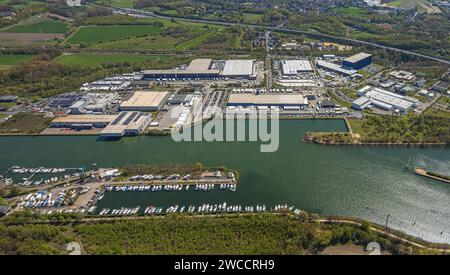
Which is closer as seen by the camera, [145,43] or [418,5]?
[145,43]

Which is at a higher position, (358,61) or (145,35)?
(145,35)

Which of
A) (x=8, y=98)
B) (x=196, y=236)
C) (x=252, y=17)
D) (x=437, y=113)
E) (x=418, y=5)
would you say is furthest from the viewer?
(x=418, y=5)

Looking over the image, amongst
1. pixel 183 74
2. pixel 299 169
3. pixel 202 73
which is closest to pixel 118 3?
pixel 183 74

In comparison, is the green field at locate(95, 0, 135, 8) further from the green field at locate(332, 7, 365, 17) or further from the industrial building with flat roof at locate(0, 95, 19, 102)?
the industrial building with flat roof at locate(0, 95, 19, 102)

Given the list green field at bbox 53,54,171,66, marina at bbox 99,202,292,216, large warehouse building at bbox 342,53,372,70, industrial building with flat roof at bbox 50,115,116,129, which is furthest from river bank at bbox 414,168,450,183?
green field at bbox 53,54,171,66

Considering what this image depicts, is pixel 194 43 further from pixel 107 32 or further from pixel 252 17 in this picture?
pixel 252 17

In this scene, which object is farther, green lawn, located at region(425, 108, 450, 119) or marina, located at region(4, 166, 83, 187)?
green lawn, located at region(425, 108, 450, 119)

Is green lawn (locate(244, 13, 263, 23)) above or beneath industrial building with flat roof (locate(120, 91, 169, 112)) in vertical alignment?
above
